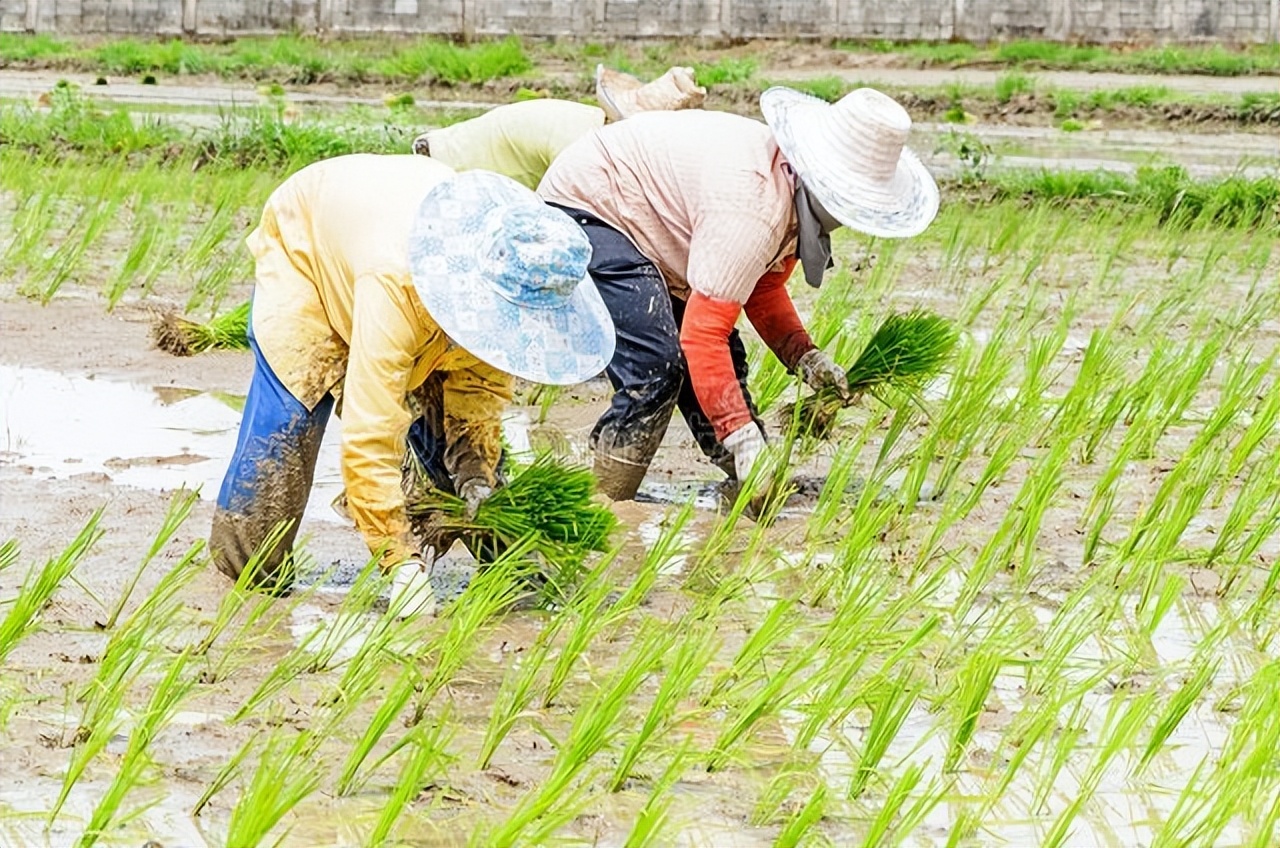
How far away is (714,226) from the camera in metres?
3.96

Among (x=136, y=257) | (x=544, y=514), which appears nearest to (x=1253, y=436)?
(x=544, y=514)

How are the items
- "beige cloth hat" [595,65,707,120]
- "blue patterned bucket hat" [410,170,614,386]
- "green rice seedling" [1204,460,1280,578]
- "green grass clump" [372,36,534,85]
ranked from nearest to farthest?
"blue patterned bucket hat" [410,170,614,386] → "green rice seedling" [1204,460,1280,578] → "beige cloth hat" [595,65,707,120] → "green grass clump" [372,36,534,85]

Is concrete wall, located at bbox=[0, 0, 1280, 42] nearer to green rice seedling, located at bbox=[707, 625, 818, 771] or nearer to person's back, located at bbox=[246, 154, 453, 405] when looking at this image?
person's back, located at bbox=[246, 154, 453, 405]

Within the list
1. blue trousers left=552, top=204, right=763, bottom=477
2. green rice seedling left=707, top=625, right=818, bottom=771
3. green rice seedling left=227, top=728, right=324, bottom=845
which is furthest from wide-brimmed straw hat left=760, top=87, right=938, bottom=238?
green rice seedling left=227, top=728, right=324, bottom=845

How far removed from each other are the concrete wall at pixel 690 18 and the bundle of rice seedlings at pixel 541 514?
14120 millimetres

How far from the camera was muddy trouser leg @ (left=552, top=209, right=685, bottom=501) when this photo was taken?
13.7 feet

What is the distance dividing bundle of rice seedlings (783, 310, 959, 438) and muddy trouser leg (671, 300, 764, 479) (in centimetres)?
17

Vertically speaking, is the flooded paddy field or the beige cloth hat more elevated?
the beige cloth hat

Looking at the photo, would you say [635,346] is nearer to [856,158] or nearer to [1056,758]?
[856,158]

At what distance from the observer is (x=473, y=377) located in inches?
140

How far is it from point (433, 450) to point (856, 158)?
1.04 m

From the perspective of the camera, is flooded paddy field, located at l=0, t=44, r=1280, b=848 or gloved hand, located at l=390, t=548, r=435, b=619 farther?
gloved hand, located at l=390, t=548, r=435, b=619

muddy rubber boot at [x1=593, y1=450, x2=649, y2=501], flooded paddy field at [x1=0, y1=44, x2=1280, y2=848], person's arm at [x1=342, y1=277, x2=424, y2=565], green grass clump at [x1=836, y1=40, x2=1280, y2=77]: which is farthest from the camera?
green grass clump at [x1=836, y1=40, x2=1280, y2=77]

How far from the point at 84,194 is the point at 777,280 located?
3.70 m
